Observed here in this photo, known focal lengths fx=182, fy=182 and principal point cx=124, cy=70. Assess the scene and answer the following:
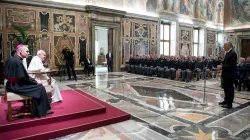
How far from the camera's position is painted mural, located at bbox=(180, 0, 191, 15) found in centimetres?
1661

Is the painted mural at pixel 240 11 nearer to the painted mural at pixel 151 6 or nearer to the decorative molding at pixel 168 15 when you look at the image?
the decorative molding at pixel 168 15

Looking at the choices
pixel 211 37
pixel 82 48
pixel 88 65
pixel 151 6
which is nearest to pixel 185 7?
pixel 151 6

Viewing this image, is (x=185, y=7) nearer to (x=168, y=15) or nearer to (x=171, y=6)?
(x=171, y=6)

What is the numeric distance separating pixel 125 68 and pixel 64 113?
935cm

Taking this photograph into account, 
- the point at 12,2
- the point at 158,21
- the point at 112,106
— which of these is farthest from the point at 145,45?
the point at 112,106

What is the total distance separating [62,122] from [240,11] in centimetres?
2016

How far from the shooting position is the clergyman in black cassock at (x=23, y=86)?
3.46m

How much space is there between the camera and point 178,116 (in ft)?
14.0

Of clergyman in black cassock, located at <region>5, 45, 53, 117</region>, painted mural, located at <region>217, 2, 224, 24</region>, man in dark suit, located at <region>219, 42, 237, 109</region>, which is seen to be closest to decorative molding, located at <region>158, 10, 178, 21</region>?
painted mural, located at <region>217, 2, 224, 24</region>

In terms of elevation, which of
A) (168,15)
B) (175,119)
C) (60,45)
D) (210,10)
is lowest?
(175,119)

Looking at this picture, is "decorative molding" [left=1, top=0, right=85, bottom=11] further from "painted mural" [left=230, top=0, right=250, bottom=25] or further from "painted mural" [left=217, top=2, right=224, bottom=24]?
"painted mural" [left=217, top=2, right=224, bottom=24]

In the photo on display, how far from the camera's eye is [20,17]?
360 inches

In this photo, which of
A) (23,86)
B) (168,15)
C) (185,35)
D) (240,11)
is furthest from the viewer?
(240,11)

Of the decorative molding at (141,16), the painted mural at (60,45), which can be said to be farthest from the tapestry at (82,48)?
the decorative molding at (141,16)
